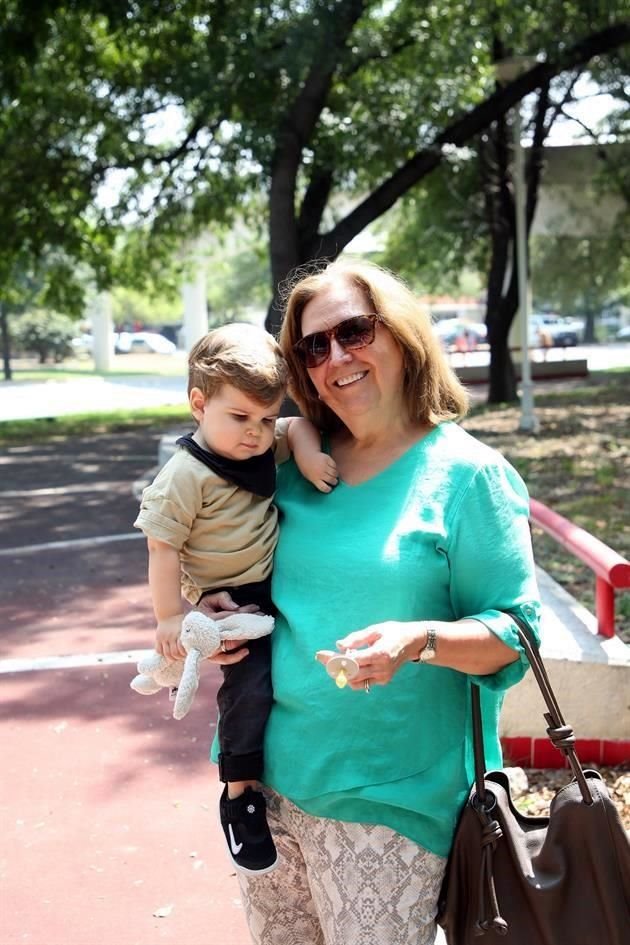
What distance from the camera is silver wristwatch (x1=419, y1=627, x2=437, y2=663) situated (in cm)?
200

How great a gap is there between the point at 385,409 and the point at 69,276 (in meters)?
19.5

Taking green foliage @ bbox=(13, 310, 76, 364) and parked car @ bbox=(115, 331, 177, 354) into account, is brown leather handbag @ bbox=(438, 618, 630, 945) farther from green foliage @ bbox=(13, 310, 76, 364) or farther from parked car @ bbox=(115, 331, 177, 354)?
parked car @ bbox=(115, 331, 177, 354)

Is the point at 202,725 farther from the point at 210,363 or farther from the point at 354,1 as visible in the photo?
the point at 354,1

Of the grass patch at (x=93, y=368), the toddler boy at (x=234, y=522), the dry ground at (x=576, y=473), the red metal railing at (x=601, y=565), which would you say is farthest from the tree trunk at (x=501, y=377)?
the grass patch at (x=93, y=368)

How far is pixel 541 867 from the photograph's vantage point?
2.11 m

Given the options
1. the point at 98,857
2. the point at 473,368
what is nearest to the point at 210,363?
the point at 98,857

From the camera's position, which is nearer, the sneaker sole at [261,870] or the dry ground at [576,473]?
the sneaker sole at [261,870]

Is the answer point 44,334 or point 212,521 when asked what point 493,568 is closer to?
point 212,521

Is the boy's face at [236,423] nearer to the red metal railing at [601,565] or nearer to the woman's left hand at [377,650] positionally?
the woman's left hand at [377,650]

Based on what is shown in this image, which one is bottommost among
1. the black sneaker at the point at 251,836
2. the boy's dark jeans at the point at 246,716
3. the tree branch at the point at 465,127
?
the black sneaker at the point at 251,836

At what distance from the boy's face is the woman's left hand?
23.2 inches

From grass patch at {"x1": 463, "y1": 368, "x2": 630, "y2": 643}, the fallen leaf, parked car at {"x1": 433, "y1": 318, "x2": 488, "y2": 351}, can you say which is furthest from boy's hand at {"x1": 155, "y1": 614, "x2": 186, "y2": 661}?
parked car at {"x1": 433, "y1": 318, "x2": 488, "y2": 351}

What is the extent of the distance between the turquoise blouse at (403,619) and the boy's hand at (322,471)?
14cm

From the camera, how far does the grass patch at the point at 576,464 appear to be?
25.9 feet
